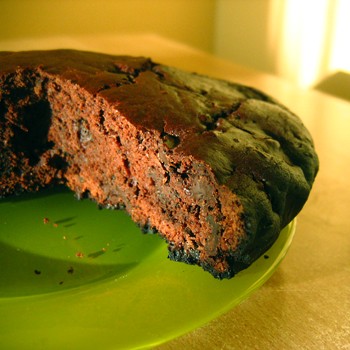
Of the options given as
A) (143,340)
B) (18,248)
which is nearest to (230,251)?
(143,340)

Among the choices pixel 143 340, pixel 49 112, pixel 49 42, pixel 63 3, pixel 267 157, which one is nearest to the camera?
pixel 143 340

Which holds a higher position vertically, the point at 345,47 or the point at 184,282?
the point at 345,47

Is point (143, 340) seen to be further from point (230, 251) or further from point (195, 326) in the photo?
point (230, 251)

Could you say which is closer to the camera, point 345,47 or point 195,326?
point 195,326

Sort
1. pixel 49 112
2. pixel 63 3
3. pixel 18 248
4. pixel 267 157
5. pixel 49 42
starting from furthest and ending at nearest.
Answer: pixel 63 3 < pixel 49 42 < pixel 49 112 < pixel 18 248 < pixel 267 157

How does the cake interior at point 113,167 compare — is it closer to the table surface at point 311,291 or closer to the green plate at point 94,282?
the green plate at point 94,282

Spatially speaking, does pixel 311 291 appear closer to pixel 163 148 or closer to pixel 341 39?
pixel 163 148
